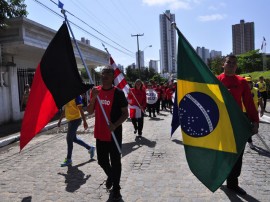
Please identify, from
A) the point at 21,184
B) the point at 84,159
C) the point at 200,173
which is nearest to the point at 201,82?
the point at 200,173

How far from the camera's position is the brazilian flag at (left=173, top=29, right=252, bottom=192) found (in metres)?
4.01

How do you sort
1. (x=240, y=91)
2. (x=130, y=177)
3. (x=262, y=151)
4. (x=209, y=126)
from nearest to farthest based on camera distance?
(x=209, y=126) → (x=240, y=91) → (x=130, y=177) → (x=262, y=151)

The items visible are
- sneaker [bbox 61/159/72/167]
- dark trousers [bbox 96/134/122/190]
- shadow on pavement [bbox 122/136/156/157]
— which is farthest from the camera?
shadow on pavement [bbox 122/136/156/157]

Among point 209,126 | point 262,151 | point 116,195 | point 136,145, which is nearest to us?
point 209,126

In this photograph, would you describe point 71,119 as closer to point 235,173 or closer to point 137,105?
point 235,173

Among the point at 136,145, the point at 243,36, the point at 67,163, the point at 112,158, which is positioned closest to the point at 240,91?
the point at 112,158

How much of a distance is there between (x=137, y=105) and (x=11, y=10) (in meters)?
8.63

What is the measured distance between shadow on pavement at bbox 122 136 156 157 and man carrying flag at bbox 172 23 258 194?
389 centimetres

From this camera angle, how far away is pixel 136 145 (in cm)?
888

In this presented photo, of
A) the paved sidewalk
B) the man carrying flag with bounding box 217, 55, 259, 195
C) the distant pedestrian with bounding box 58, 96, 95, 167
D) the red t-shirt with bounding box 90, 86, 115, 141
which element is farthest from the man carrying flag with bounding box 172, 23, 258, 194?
the distant pedestrian with bounding box 58, 96, 95, 167

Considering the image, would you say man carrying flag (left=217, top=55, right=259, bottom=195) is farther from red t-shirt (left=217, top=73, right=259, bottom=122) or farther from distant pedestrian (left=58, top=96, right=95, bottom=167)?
distant pedestrian (left=58, top=96, right=95, bottom=167)

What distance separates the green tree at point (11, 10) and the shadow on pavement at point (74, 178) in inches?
401

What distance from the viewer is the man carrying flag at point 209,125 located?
13.2ft

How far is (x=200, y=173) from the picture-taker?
409cm
